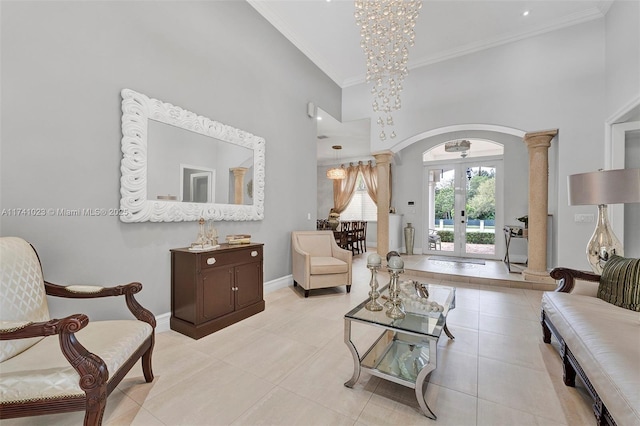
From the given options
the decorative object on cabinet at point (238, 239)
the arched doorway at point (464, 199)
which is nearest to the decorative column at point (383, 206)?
the arched doorway at point (464, 199)

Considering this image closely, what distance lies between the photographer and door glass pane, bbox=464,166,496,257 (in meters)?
6.49

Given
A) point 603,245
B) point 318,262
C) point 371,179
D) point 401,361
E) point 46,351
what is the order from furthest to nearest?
point 371,179
point 318,262
point 603,245
point 401,361
point 46,351

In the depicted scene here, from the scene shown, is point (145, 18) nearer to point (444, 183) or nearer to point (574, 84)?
point (574, 84)

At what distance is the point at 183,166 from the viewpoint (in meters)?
2.78

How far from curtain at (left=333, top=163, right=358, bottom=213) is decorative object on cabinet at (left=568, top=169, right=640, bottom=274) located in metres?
6.83

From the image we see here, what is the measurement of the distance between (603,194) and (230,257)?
3.21m

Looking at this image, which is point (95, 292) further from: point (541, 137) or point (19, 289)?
point (541, 137)

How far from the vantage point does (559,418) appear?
4.91ft

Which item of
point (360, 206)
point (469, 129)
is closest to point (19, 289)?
point (469, 129)

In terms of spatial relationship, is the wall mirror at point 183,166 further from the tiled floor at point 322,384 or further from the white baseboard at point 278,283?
the tiled floor at point 322,384

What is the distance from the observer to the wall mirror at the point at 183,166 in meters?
2.34

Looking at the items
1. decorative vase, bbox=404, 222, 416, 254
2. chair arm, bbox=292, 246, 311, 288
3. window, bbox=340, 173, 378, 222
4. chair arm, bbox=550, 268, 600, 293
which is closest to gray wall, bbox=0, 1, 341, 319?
chair arm, bbox=292, 246, 311, 288

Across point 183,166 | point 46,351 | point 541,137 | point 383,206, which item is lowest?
point 46,351

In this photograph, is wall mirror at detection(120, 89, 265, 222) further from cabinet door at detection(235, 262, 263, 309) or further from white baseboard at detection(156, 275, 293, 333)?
white baseboard at detection(156, 275, 293, 333)
